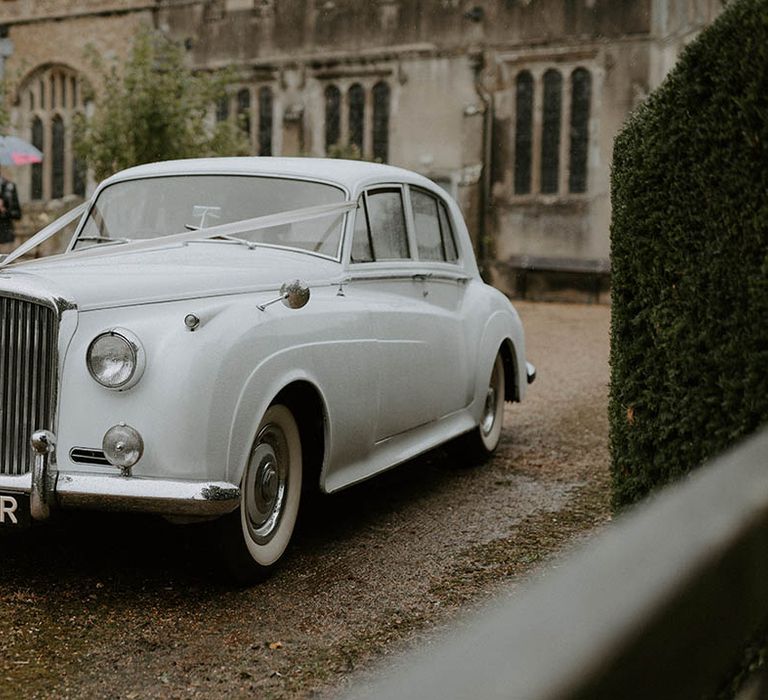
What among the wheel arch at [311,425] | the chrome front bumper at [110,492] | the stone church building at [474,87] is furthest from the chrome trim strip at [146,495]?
the stone church building at [474,87]

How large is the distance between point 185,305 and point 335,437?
97 cm

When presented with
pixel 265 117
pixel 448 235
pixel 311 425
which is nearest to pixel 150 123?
pixel 265 117

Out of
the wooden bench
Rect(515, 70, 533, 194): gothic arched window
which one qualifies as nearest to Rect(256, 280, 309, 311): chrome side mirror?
the wooden bench

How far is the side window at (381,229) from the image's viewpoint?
563 centimetres

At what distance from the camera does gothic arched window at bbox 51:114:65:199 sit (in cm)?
2775

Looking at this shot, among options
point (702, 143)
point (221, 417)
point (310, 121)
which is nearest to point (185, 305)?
point (221, 417)

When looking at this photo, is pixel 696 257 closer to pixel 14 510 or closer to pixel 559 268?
pixel 14 510

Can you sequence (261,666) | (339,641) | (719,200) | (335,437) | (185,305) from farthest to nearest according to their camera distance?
(335,437) → (185,305) → (339,641) → (261,666) → (719,200)

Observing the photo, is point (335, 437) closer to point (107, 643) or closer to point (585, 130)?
point (107, 643)

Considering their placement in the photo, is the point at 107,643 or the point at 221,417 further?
the point at 221,417

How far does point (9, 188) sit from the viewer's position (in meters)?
14.8

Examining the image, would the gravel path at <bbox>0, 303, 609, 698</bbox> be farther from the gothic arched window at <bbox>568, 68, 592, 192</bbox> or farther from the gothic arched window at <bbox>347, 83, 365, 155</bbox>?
the gothic arched window at <bbox>347, 83, 365, 155</bbox>

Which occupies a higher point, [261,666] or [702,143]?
[702,143]

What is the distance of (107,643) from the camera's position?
3.88m
